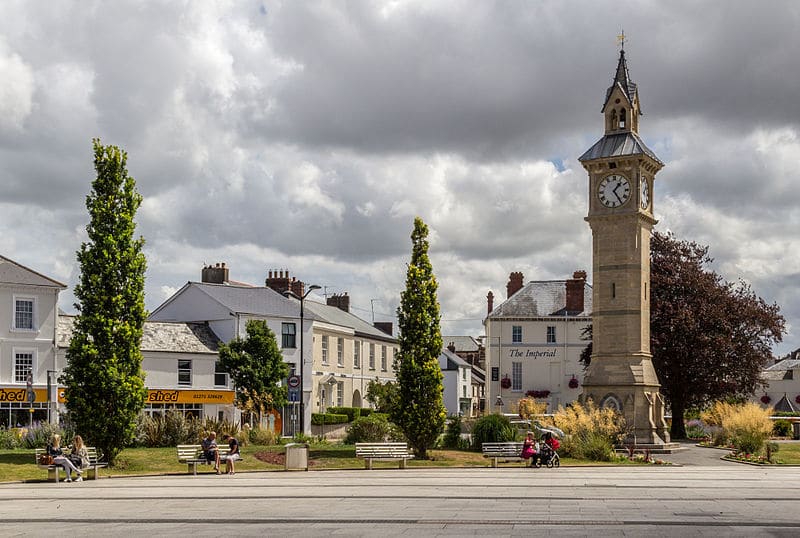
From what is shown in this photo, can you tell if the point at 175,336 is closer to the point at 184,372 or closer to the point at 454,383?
the point at 184,372

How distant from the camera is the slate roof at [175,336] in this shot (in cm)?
5331

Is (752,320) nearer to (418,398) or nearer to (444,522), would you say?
(418,398)

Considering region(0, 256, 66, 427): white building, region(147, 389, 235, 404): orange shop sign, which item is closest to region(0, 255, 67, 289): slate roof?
region(0, 256, 66, 427): white building

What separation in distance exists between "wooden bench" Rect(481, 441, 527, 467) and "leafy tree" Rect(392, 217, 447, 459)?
2020 mm

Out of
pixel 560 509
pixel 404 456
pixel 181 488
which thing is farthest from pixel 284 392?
pixel 560 509

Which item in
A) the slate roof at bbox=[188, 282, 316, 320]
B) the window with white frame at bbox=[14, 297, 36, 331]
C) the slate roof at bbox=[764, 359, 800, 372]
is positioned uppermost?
the slate roof at bbox=[188, 282, 316, 320]

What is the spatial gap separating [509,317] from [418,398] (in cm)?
4334

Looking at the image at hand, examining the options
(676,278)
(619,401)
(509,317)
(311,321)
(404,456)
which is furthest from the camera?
(509,317)

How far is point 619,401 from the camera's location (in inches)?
1645

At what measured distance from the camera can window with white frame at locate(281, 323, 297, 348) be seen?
202 feet

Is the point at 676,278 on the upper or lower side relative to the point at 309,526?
upper

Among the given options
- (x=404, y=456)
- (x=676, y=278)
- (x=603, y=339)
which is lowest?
(x=404, y=456)

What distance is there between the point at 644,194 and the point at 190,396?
2660 cm

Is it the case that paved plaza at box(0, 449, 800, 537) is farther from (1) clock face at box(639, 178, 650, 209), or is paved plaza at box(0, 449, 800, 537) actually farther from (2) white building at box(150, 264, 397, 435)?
(2) white building at box(150, 264, 397, 435)
